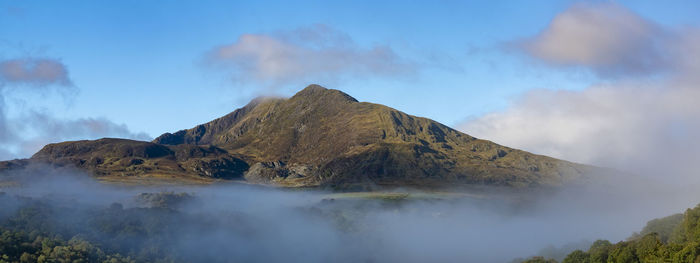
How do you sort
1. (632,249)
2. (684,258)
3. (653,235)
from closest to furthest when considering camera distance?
(684,258), (632,249), (653,235)

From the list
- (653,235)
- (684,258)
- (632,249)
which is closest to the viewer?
(684,258)

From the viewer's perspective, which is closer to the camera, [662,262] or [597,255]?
[662,262]

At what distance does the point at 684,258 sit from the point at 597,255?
4063 cm

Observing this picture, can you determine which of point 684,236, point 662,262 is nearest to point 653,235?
point 684,236

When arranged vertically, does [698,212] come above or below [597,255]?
above

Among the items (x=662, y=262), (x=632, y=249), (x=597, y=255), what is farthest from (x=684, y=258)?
(x=597, y=255)

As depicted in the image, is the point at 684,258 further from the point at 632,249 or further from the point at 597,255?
the point at 597,255

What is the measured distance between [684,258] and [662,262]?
6.40m

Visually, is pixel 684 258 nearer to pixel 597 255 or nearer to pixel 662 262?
pixel 662 262

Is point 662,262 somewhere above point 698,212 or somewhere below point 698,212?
below

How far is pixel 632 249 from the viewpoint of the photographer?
186m

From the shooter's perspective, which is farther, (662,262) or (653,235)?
(653,235)

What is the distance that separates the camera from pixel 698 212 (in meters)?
196

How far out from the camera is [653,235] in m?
199
